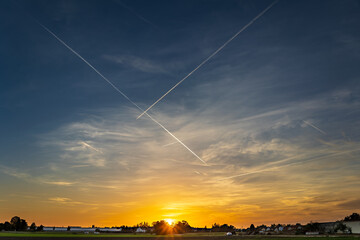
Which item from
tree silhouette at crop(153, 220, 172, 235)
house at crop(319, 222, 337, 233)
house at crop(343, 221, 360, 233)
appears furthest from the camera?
tree silhouette at crop(153, 220, 172, 235)

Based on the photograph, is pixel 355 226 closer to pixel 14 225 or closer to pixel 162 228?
pixel 162 228

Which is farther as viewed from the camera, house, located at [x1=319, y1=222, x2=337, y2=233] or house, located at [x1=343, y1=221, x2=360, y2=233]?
house, located at [x1=319, y1=222, x2=337, y2=233]

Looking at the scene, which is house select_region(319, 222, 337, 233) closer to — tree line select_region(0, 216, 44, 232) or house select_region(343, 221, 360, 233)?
house select_region(343, 221, 360, 233)

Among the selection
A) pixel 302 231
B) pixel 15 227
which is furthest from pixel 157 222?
pixel 15 227

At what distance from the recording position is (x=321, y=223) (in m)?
163

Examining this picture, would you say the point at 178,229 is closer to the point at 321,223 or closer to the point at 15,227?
the point at 321,223

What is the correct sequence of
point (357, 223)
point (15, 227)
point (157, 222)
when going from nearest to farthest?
point (357, 223) < point (157, 222) < point (15, 227)

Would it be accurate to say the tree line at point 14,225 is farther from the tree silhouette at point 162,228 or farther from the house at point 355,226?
the house at point 355,226

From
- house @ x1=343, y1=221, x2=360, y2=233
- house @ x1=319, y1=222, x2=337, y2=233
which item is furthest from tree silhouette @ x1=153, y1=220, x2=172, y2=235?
house @ x1=343, y1=221, x2=360, y2=233

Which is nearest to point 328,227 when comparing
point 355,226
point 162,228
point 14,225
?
point 355,226

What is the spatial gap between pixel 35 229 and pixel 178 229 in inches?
3771

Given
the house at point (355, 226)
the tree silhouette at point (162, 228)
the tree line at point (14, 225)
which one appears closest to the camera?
Result: the house at point (355, 226)

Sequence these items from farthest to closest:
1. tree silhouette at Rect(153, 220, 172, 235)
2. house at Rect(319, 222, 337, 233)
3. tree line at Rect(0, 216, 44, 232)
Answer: tree line at Rect(0, 216, 44, 232), tree silhouette at Rect(153, 220, 172, 235), house at Rect(319, 222, 337, 233)

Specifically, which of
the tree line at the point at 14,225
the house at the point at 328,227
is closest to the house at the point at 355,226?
the house at the point at 328,227
